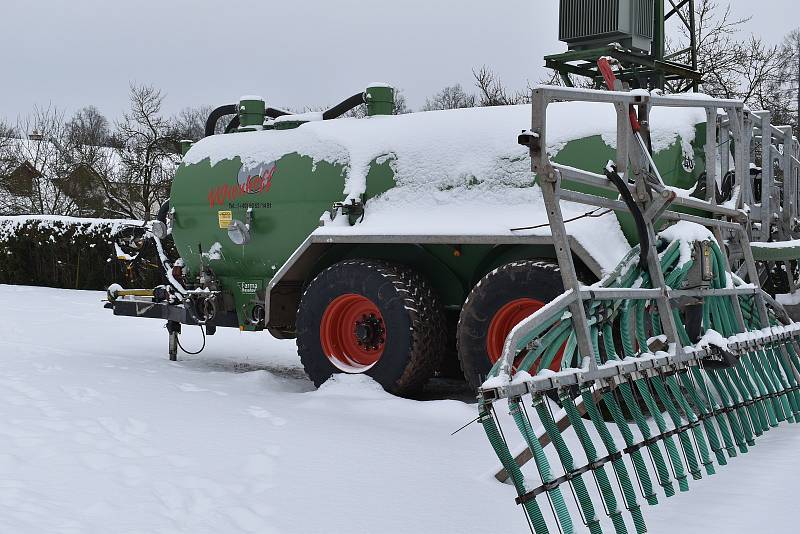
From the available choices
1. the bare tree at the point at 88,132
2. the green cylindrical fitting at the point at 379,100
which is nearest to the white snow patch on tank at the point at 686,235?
the green cylindrical fitting at the point at 379,100

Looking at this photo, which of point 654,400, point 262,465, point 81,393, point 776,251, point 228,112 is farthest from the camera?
point 228,112

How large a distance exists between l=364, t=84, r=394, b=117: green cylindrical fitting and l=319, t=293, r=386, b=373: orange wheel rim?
1660 millimetres

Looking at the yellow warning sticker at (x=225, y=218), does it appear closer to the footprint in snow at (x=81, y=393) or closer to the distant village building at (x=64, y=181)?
the footprint in snow at (x=81, y=393)

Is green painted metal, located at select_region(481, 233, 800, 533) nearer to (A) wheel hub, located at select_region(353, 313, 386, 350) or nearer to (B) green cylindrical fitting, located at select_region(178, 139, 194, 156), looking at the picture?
(A) wheel hub, located at select_region(353, 313, 386, 350)

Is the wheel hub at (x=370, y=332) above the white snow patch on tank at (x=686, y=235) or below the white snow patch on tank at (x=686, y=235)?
below

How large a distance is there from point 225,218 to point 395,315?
2.05 m

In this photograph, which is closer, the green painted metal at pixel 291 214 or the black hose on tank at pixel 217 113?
the green painted metal at pixel 291 214

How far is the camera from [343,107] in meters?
7.23

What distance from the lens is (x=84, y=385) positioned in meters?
5.74

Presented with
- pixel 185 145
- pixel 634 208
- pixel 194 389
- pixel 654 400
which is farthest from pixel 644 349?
pixel 185 145

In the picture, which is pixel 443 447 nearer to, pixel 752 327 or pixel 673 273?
pixel 673 273

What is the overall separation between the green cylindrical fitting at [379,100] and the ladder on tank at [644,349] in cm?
252

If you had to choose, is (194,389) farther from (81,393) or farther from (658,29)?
(658,29)

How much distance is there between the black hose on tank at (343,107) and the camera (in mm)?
7188
